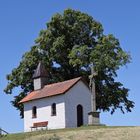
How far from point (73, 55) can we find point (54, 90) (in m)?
8.42

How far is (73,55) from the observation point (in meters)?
57.0

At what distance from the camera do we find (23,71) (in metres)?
60.1

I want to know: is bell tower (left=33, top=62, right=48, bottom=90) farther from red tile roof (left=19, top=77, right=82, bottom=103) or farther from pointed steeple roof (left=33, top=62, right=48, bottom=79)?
red tile roof (left=19, top=77, right=82, bottom=103)

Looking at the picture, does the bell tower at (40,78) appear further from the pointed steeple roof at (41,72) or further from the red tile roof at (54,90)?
the red tile roof at (54,90)

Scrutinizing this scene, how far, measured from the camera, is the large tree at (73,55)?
5772 cm

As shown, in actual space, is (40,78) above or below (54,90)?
above

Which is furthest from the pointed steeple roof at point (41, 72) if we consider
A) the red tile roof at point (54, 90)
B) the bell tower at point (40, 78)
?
the red tile roof at point (54, 90)

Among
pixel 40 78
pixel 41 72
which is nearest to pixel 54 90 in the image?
pixel 40 78

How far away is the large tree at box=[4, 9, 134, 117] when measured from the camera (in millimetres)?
57719

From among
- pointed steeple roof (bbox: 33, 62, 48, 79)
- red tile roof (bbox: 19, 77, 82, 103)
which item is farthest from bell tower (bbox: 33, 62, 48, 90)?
red tile roof (bbox: 19, 77, 82, 103)

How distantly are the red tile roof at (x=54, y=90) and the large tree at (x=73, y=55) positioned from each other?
4.63 meters

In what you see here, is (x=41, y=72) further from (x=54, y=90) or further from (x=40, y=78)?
(x=54, y=90)

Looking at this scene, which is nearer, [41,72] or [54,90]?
[54,90]

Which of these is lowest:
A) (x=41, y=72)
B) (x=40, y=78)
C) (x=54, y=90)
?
(x=54, y=90)
